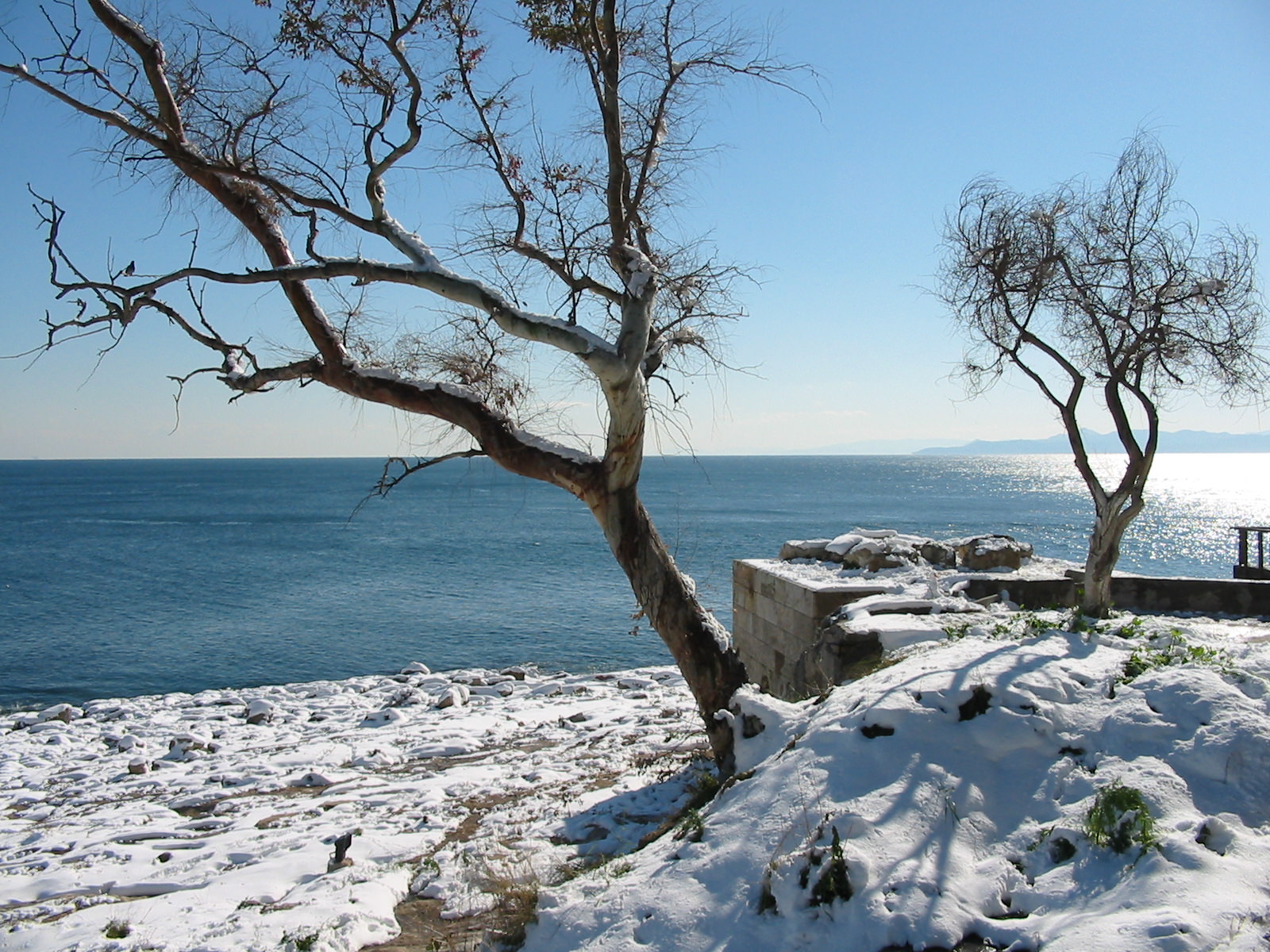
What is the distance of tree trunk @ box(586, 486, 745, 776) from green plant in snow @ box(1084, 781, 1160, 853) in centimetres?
335

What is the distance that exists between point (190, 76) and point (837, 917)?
7814mm

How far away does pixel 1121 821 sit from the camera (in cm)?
374

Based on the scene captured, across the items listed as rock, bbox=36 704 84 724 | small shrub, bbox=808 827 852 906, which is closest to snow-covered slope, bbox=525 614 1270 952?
small shrub, bbox=808 827 852 906

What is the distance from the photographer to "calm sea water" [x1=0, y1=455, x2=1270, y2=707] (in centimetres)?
2347

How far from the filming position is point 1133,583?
11.4 meters

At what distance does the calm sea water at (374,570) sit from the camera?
2347 cm

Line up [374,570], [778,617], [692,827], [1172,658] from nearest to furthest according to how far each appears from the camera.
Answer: [692,827] → [1172,658] → [778,617] → [374,570]

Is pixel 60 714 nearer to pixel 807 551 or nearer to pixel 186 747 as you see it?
pixel 186 747

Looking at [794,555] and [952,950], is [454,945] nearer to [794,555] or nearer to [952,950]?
[952,950]

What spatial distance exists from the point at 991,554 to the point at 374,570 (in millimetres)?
33464

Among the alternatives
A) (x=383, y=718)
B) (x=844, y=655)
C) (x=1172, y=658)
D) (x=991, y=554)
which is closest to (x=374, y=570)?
(x=383, y=718)

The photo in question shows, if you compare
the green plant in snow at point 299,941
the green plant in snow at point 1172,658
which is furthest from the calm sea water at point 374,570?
the green plant in snow at point 1172,658

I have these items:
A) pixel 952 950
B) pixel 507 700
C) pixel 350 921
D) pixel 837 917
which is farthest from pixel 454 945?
pixel 507 700

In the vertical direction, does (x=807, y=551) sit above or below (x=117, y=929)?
above
